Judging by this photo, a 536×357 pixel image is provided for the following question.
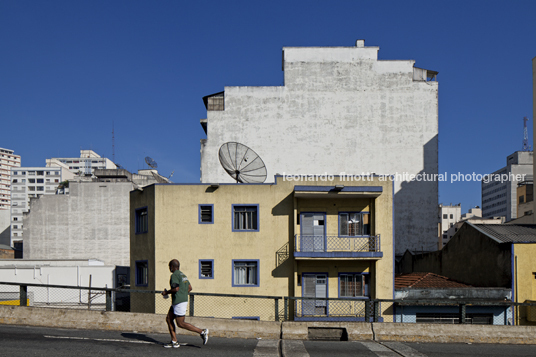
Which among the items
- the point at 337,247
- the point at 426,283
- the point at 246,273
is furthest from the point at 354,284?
the point at 246,273

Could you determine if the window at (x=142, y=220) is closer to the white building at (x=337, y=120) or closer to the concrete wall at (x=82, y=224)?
the white building at (x=337, y=120)

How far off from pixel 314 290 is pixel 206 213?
7265 millimetres

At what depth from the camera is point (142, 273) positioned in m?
29.9

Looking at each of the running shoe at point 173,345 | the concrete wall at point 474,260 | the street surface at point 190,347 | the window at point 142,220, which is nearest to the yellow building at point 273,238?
the window at point 142,220

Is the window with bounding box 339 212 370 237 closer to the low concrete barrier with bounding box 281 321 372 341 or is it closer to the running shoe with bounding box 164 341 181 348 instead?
the low concrete barrier with bounding box 281 321 372 341

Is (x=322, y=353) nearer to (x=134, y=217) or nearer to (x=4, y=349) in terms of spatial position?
(x=4, y=349)

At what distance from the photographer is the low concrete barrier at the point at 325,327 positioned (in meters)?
12.2

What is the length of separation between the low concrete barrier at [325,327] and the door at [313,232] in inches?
607

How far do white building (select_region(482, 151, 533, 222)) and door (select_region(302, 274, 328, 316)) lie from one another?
12259 cm

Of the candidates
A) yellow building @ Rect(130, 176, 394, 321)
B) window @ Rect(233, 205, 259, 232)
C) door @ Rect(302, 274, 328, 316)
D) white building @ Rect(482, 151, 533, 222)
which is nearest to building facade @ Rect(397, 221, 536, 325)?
yellow building @ Rect(130, 176, 394, 321)

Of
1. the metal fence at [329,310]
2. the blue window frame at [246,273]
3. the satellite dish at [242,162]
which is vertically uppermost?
the satellite dish at [242,162]

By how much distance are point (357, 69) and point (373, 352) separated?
121ft

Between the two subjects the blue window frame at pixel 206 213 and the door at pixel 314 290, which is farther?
the blue window frame at pixel 206 213

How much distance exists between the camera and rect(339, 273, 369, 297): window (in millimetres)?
28078
